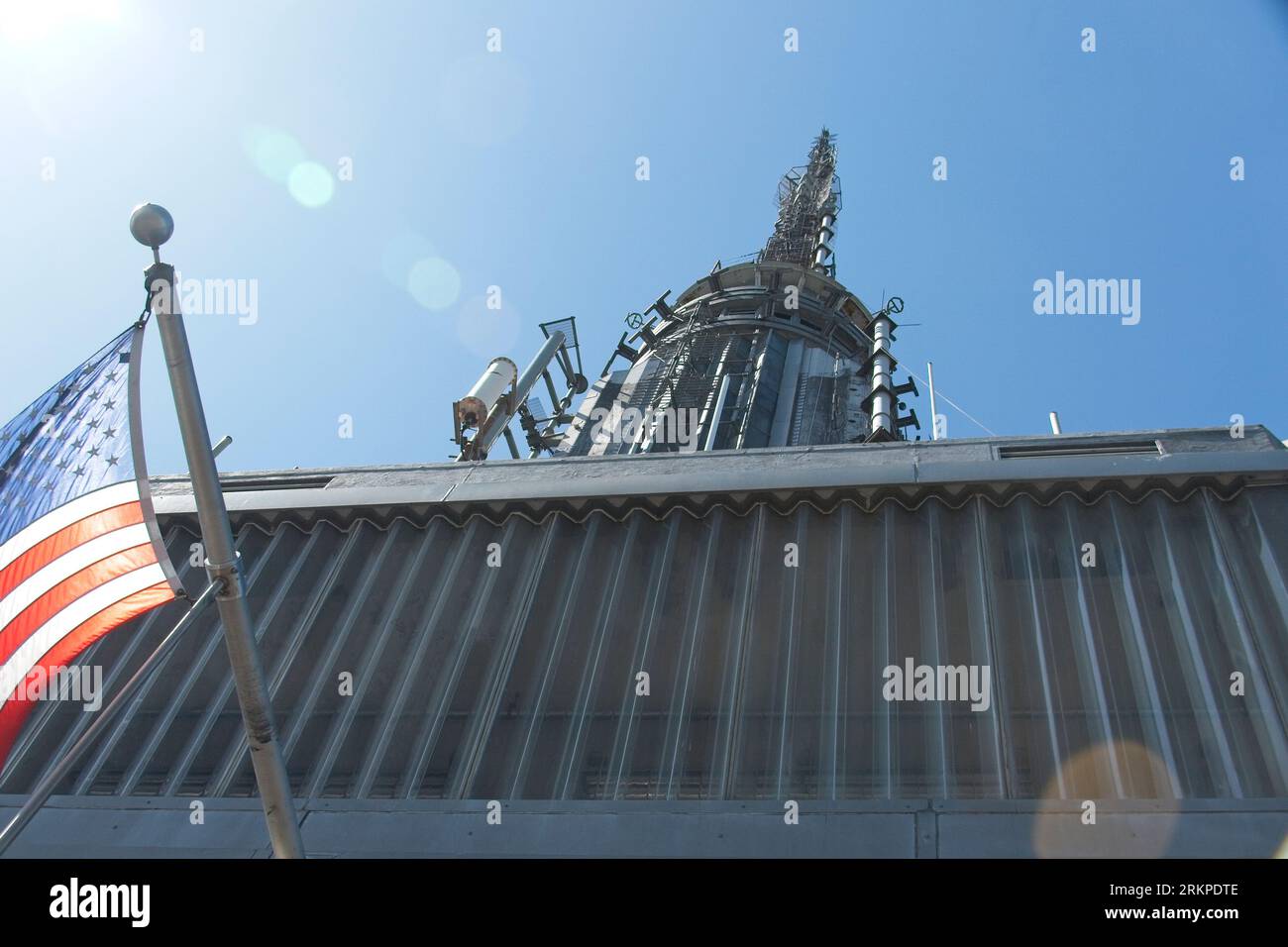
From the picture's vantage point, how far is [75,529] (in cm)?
725

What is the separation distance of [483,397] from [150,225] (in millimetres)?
17746

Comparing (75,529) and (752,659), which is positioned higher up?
(752,659)

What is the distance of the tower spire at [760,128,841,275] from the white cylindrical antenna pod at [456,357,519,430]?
21413mm

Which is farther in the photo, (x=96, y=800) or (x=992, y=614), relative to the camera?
(x=992, y=614)

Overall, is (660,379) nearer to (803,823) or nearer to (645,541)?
(645,541)

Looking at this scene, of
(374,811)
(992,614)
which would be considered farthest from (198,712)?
(992,614)

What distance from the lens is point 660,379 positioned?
111 feet

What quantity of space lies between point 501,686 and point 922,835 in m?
3.60

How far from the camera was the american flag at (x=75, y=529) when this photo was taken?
7012mm

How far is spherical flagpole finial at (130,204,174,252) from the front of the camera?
6082mm

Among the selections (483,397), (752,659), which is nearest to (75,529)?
(752,659)

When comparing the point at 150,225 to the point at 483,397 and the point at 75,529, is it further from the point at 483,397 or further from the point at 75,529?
the point at 483,397

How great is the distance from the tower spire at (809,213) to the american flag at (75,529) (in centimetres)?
3807
